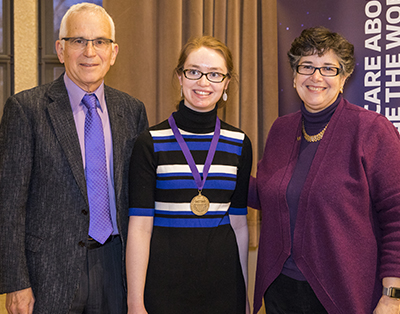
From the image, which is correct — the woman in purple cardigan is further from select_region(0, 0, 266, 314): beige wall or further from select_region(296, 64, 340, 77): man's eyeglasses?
select_region(0, 0, 266, 314): beige wall

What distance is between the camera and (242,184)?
181cm

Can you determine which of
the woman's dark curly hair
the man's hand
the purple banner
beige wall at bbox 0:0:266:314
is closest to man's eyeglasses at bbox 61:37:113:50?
the woman's dark curly hair

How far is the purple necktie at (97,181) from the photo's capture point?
1639mm

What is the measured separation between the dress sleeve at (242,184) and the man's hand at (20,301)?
96 cm

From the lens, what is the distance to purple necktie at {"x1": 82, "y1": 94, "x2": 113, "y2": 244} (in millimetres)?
1639

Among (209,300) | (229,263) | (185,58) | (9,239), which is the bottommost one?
(209,300)

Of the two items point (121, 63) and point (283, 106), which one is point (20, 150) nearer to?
point (121, 63)

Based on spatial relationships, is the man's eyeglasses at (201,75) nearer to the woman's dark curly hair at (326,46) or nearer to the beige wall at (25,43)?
the woman's dark curly hair at (326,46)

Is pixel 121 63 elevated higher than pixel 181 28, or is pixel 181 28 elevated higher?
pixel 181 28

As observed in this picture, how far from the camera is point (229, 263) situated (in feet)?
5.49

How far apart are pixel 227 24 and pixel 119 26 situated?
82cm

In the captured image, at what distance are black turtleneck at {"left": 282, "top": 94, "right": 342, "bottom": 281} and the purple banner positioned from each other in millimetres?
985

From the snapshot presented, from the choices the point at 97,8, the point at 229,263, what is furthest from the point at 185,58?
the point at 229,263

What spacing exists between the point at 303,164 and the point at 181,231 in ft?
2.05
